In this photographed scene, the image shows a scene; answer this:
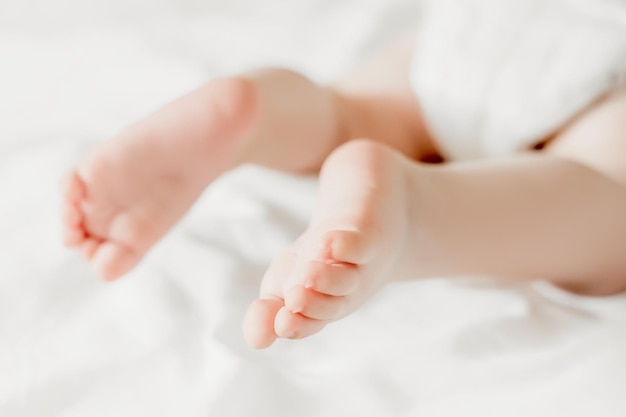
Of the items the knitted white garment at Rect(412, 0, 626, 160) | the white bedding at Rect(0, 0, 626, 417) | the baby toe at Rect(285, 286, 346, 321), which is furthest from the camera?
the knitted white garment at Rect(412, 0, 626, 160)

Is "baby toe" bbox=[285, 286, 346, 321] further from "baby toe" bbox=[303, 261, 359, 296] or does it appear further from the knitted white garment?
the knitted white garment

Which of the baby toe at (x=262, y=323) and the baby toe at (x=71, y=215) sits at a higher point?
the baby toe at (x=262, y=323)

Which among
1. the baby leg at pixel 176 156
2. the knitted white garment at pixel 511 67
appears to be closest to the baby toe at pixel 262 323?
the baby leg at pixel 176 156

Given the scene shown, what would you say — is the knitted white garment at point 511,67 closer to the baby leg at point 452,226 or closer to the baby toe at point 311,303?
the baby leg at point 452,226

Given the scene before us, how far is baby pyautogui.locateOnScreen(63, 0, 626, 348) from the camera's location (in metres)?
0.58

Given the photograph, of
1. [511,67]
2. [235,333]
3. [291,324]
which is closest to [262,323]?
[291,324]

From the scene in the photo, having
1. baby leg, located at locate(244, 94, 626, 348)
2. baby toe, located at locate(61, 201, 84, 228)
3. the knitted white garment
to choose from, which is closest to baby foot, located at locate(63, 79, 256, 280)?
baby toe, located at locate(61, 201, 84, 228)

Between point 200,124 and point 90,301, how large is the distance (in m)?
0.17

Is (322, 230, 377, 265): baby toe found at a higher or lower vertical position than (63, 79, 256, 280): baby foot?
higher

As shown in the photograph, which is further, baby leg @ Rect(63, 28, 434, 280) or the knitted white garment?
the knitted white garment

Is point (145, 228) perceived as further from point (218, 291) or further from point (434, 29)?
point (434, 29)

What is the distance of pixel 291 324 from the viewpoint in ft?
1.75

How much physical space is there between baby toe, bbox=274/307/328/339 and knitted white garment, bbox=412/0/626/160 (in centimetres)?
38

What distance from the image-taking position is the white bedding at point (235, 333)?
0.63m
